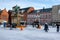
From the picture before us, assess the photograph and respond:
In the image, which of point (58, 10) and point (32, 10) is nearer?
point (58, 10)

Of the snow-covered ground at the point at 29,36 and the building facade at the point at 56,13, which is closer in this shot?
the snow-covered ground at the point at 29,36

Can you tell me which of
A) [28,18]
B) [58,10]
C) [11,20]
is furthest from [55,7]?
[11,20]

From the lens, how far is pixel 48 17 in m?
69.6

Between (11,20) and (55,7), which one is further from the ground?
(55,7)

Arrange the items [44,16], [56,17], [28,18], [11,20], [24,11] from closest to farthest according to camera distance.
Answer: [11,20] < [56,17] < [44,16] < [28,18] < [24,11]

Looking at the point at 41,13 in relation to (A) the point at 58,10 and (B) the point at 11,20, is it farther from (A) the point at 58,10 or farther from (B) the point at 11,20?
(B) the point at 11,20

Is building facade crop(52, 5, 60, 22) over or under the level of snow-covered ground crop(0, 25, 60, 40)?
over

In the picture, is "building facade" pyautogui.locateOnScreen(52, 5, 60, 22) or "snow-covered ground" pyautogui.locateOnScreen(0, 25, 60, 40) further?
"building facade" pyautogui.locateOnScreen(52, 5, 60, 22)

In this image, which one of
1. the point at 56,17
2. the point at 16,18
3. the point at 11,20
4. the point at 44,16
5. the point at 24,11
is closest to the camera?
the point at 16,18

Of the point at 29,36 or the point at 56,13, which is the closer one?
the point at 29,36

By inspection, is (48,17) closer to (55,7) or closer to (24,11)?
(55,7)

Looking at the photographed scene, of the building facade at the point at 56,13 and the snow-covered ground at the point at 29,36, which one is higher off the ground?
the building facade at the point at 56,13

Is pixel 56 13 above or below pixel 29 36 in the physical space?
above

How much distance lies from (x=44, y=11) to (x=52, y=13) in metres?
7.40
